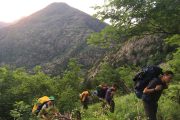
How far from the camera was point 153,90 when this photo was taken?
8.69 metres

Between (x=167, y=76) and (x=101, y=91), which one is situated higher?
(x=167, y=76)

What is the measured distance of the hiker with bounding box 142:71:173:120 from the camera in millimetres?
8586

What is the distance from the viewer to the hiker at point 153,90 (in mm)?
8586

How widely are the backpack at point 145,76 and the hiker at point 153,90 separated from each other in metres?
0.13

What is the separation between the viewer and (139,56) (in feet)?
213

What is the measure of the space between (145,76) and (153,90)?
428mm

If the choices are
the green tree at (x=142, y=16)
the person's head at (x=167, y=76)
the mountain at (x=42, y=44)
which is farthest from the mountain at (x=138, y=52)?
the mountain at (x=42, y=44)

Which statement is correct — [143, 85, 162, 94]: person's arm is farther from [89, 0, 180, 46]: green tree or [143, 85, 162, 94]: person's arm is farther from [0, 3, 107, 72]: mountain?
[0, 3, 107, 72]: mountain

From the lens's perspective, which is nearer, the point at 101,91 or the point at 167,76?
the point at 167,76

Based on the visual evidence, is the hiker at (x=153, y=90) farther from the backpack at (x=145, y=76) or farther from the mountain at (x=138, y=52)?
the mountain at (x=138, y=52)

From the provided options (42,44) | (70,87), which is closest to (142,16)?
(70,87)

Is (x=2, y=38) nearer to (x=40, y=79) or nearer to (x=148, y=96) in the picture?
(x=40, y=79)

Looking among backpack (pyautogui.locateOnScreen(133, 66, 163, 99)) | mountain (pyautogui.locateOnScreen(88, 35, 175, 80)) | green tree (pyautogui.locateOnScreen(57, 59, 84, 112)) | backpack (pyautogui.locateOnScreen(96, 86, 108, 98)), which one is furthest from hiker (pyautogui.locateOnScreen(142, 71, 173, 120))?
mountain (pyautogui.locateOnScreen(88, 35, 175, 80))

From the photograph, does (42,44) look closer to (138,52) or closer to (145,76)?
(138,52)
